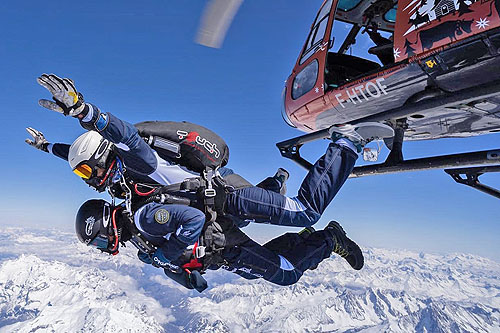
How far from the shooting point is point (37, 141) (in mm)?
4230

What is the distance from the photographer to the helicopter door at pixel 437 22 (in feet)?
7.08

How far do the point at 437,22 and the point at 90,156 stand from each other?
3265mm

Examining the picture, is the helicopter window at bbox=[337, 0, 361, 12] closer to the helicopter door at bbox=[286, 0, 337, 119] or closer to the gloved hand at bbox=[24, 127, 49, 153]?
the helicopter door at bbox=[286, 0, 337, 119]

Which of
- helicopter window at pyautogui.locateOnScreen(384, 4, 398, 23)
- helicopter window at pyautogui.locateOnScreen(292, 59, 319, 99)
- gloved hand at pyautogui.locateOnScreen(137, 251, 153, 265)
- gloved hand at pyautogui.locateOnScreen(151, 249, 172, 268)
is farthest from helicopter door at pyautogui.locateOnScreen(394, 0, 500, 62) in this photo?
gloved hand at pyautogui.locateOnScreen(137, 251, 153, 265)

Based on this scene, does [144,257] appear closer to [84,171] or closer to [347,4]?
[84,171]

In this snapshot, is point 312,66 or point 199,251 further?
point 312,66

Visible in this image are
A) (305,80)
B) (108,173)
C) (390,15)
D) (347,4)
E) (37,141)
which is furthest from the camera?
(390,15)

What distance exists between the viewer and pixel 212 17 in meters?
2.53

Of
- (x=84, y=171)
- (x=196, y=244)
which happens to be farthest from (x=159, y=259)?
(x=84, y=171)

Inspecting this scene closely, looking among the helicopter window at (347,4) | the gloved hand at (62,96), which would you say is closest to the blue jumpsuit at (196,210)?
the gloved hand at (62,96)

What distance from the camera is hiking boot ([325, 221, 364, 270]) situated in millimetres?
4792

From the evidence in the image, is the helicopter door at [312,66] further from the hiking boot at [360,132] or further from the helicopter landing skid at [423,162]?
the hiking boot at [360,132]

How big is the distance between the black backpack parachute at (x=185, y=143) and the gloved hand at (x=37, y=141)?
73.3 inches

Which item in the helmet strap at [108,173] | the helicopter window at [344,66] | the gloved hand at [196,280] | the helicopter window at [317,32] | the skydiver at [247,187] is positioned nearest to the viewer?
the skydiver at [247,187]
